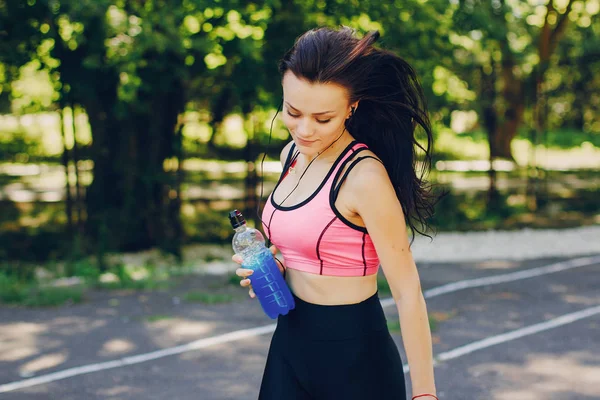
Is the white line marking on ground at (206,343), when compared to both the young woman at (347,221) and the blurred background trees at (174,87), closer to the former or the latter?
the blurred background trees at (174,87)

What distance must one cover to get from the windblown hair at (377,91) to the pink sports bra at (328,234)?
12 cm

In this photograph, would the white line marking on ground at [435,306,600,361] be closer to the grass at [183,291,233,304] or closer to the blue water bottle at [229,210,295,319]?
the grass at [183,291,233,304]

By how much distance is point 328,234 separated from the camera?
7.85 ft

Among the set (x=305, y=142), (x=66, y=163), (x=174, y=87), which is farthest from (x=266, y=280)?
(x=174, y=87)

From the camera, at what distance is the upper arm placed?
2.30m

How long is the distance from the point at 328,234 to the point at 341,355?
0.42m

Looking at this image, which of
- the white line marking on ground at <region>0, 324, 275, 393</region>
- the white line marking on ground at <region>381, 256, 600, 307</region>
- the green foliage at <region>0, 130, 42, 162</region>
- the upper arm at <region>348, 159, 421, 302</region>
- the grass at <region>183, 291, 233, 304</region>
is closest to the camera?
the upper arm at <region>348, 159, 421, 302</region>

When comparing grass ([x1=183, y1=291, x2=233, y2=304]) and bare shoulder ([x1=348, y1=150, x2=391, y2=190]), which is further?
grass ([x1=183, y1=291, x2=233, y2=304])

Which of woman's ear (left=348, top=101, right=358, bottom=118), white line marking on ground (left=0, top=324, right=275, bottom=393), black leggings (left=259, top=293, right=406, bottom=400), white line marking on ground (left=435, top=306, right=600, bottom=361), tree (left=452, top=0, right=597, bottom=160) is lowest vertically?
white line marking on ground (left=435, top=306, right=600, bottom=361)

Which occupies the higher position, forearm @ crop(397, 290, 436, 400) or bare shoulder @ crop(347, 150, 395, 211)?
bare shoulder @ crop(347, 150, 395, 211)

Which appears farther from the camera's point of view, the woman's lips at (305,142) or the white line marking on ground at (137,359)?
the white line marking on ground at (137,359)

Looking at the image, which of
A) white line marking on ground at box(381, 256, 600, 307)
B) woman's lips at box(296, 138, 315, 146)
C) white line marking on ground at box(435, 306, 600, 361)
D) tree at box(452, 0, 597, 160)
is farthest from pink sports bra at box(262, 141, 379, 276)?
tree at box(452, 0, 597, 160)

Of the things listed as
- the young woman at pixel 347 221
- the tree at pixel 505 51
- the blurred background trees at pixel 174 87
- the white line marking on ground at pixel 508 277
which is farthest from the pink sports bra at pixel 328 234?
the tree at pixel 505 51

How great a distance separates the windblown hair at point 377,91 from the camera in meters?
2.39
